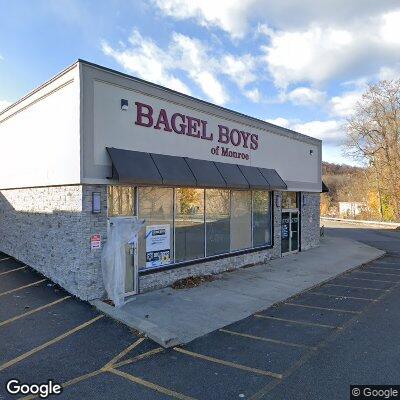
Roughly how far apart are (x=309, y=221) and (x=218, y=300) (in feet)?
36.6

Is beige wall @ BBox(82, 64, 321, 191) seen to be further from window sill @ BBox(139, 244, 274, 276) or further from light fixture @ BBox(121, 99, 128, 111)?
window sill @ BBox(139, 244, 274, 276)

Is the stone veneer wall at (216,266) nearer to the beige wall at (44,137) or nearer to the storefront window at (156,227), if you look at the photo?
the storefront window at (156,227)

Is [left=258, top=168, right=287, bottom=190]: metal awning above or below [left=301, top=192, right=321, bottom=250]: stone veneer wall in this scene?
above

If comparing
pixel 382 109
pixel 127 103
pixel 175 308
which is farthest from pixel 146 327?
pixel 382 109

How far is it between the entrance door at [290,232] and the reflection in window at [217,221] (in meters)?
A: 4.57

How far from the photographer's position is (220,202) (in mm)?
13156

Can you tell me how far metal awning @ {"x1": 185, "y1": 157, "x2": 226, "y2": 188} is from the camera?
1127 centimetres

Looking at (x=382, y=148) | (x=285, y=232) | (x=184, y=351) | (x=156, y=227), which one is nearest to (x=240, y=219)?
(x=285, y=232)

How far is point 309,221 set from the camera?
19406 millimetres

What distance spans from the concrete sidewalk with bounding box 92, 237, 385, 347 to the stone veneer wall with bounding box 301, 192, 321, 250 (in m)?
3.30

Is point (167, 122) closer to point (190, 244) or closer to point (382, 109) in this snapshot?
point (190, 244)

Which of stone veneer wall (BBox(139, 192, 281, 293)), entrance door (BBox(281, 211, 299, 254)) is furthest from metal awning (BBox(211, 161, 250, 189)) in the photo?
entrance door (BBox(281, 211, 299, 254))

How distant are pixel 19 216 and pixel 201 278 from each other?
22.3ft

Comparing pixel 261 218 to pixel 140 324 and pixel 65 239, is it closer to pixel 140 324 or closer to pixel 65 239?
pixel 65 239
